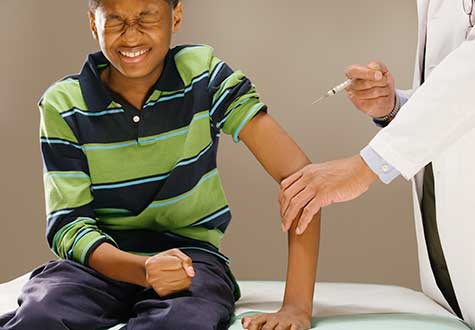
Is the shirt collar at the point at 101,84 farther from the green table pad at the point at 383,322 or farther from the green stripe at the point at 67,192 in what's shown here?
the green table pad at the point at 383,322

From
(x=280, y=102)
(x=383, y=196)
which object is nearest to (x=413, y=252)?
(x=383, y=196)

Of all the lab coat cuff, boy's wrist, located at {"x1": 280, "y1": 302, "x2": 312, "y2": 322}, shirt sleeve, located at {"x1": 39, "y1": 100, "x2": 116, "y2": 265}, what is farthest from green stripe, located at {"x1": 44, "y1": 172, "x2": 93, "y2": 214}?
the lab coat cuff

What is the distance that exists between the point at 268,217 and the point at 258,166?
183mm

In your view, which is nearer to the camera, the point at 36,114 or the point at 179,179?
the point at 179,179

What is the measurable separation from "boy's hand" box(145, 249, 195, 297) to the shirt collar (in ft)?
1.36

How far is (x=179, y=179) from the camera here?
1.60 metres

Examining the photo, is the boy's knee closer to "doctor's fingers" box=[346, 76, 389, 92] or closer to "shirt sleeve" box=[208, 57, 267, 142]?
"shirt sleeve" box=[208, 57, 267, 142]

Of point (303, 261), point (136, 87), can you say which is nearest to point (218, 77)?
point (136, 87)

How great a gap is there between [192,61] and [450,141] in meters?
0.59

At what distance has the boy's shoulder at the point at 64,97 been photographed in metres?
1.62

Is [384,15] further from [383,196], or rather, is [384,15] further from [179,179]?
[179,179]

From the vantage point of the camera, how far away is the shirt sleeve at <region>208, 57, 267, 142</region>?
1.59m

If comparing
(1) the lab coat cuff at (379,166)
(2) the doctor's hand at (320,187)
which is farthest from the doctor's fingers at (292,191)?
(1) the lab coat cuff at (379,166)

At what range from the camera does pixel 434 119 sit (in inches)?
52.2
